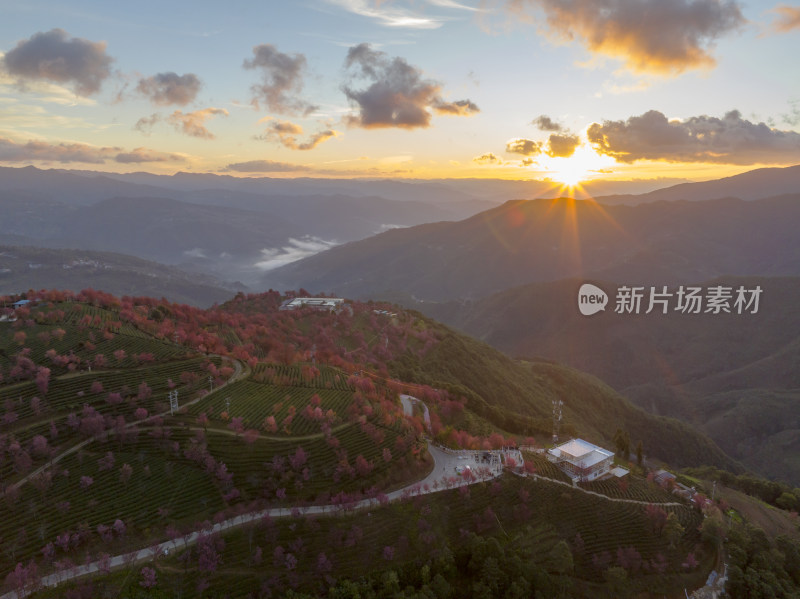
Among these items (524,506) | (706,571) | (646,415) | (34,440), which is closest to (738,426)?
(646,415)

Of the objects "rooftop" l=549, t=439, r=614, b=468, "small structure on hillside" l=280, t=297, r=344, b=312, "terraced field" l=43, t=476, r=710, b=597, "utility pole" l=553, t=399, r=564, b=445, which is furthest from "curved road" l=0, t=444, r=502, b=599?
"small structure on hillside" l=280, t=297, r=344, b=312

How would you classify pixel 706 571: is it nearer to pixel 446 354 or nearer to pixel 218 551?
pixel 218 551

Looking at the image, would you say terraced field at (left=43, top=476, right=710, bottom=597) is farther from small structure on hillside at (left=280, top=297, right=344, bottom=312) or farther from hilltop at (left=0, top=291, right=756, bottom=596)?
small structure on hillside at (left=280, top=297, right=344, bottom=312)

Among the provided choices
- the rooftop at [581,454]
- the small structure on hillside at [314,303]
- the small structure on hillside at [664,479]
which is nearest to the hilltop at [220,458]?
the small structure on hillside at [664,479]

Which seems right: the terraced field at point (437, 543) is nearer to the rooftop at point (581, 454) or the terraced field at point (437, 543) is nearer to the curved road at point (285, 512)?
the curved road at point (285, 512)

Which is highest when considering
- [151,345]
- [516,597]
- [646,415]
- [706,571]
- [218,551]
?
[151,345]

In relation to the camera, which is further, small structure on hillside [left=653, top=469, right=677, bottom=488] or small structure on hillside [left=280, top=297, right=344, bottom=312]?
small structure on hillside [left=280, top=297, right=344, bottom=312]

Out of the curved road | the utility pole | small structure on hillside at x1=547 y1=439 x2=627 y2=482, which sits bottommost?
the utility pole
